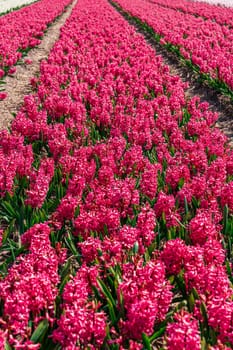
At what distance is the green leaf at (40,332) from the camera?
298cm

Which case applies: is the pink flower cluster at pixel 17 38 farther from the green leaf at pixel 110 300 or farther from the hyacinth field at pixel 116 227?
the green leaf at pixel 110 300

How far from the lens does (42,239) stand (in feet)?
11.9

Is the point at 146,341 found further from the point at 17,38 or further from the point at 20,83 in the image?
the point at 17,38

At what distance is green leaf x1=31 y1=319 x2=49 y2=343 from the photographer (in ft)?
9.78

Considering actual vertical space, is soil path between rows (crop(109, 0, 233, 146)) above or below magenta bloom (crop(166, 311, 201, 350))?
below

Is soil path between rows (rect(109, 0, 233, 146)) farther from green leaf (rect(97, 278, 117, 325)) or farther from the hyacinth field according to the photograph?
green leaf (rect(97, 278, 117, 325))

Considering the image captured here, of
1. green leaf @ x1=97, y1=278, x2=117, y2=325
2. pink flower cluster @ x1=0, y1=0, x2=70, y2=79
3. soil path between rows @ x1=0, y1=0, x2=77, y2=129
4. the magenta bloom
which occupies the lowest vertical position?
soil path between rows @ x1=0, y1=0, x2=77, y2=129

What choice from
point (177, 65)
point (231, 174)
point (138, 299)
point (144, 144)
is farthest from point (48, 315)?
point (177, 65)

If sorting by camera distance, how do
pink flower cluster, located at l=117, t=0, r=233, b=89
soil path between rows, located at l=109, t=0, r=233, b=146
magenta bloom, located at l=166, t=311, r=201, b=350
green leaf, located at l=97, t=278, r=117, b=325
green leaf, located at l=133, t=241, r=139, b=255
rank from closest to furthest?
magenta bloom, located at l=166, t=311, r=201, b=350
green leaf, located at l=97, t=278, r=117, b=325
green leaf, located at l=133, t=241, r=139, b=255
soil path between rows, located at l=109, t=0, r=233, b=146
pink flower cluster, located at l=117, t=0, r=233, b=89

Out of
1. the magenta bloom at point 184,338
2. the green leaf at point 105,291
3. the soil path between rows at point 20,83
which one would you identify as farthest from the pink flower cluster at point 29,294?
the soil path between rows at point 20,83

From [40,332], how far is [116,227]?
5.07 feet

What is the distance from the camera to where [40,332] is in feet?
9.87

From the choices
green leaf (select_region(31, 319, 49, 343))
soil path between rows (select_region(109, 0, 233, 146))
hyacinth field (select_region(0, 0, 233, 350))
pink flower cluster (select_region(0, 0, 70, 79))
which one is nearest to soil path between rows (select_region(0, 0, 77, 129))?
pink flower cluster (select_region(0, 0, 70, 79))

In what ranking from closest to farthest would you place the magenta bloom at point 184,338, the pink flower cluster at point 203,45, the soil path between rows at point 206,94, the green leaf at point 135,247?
the magenta bloom at point 184,338
the green leaf at point 135,247
the soil path between rows at point 206,94
the pink flower cluster at point 203,45
